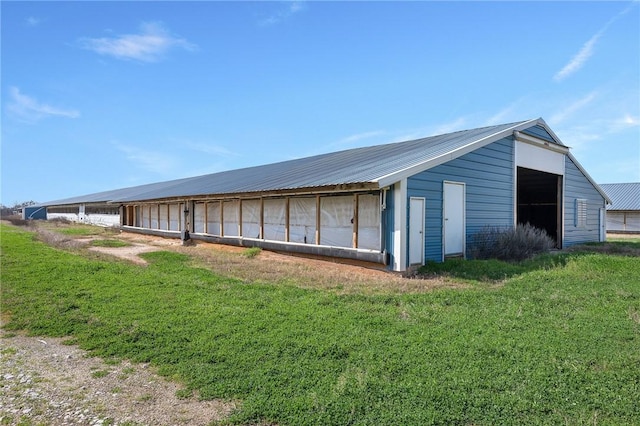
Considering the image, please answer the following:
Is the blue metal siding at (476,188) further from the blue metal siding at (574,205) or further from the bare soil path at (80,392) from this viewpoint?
the bare soil path at (80,392)

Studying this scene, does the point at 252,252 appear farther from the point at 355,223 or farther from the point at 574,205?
the point at 574,205

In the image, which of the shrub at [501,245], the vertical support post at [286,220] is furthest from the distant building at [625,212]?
the vertical support post at [286,220]

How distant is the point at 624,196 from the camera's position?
3622 cm

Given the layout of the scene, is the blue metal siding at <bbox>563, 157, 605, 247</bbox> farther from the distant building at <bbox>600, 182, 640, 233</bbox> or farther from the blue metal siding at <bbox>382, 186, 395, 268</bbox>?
the distant building at <bbox>600, 182, 640, 233</bbox>

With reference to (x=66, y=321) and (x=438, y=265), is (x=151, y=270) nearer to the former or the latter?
(x=66, y=321)

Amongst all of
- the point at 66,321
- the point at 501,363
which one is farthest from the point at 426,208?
the point at 66,321

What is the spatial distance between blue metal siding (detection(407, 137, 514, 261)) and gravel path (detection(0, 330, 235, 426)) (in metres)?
7.68

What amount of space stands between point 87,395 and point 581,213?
781 inches

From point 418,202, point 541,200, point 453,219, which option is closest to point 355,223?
point 418,202

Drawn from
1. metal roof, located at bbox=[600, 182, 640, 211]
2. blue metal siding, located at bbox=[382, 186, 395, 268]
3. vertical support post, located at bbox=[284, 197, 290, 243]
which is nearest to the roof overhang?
blue metal siding, located at bbox=[382, 186, 395, 268]

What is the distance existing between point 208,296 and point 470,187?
836 centimetres

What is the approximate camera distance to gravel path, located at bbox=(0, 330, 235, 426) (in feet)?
10.9

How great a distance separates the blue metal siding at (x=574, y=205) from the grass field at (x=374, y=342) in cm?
955

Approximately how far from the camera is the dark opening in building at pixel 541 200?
17281mm
